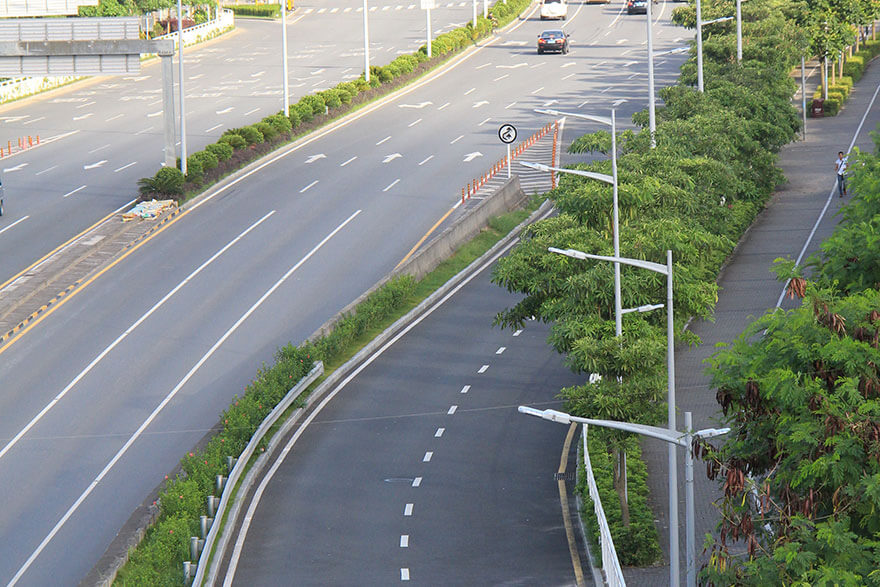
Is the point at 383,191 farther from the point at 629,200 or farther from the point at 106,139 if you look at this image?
the point at 629,200

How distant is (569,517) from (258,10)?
96392 millimetres

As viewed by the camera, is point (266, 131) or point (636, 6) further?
point (636, 6)

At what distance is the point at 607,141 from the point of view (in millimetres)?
35000

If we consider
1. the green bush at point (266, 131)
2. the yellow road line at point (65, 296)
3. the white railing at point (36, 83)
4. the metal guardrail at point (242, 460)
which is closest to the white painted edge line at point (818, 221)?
the metal guardrail at point (242, 460)

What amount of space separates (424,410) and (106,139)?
38.4 metres

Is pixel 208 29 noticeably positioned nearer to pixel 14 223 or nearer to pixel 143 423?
pixel 14 223

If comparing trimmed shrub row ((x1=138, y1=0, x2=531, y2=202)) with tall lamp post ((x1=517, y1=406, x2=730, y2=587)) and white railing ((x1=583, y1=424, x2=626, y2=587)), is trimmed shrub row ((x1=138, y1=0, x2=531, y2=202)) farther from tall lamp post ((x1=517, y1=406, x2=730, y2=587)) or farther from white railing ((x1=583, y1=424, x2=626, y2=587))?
tall lamp post ((x1=517, y1=406, x2=730, y2=587))

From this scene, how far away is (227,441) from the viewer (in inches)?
1293

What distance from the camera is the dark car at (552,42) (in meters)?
92.7

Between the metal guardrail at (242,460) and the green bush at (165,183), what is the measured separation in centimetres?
1956

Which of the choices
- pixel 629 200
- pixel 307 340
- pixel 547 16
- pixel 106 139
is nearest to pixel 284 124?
pixel 106 139

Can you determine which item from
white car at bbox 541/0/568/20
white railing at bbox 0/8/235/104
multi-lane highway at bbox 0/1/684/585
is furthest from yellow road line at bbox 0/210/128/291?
white car at bbox 541/0/568/20

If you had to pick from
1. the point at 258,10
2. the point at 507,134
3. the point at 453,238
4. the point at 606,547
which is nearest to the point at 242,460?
the point at 606,547

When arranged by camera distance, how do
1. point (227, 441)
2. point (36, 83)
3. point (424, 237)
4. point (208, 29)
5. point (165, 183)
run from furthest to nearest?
point (208, 29)
point (36, 83)
point (165, 183)
point (424, 237)
point (227, 441)
